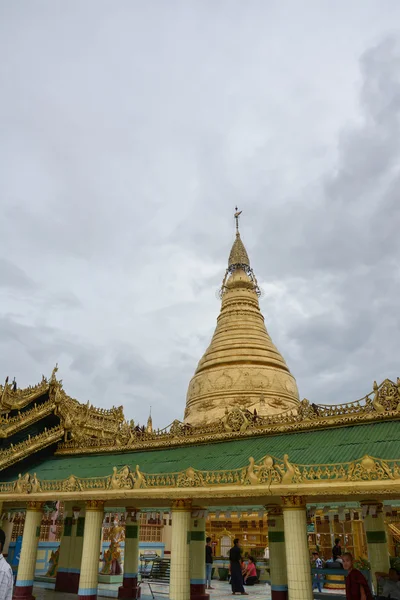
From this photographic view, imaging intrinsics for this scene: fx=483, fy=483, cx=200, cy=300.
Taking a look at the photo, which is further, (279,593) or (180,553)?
(279,593)

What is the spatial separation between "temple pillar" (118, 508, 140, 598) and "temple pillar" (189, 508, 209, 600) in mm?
2984

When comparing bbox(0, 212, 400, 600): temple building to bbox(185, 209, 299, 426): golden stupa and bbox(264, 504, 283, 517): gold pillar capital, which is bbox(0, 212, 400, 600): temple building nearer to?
bbox(264, 504, 283, 517): gold pillar capital

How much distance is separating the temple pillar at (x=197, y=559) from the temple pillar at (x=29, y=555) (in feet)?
19.0

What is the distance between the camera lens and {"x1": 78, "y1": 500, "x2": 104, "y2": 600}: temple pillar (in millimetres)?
15344

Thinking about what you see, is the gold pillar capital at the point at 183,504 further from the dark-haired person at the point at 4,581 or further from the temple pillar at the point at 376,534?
the dark-haired person at the point at 4,581

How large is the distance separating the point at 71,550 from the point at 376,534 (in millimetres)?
13251

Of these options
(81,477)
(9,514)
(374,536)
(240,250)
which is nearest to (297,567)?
(374,536)

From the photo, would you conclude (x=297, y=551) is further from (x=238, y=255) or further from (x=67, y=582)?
(x=238, y=255)

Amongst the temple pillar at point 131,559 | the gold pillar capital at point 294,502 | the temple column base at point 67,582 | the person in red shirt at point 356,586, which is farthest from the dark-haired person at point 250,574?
the person in red shirt at point 356,586

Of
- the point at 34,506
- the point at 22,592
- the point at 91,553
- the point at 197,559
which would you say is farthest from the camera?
the point at 197,559

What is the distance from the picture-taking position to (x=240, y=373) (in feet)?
125

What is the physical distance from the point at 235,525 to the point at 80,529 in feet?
44.7

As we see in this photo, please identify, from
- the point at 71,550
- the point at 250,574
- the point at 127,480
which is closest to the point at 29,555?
the point at 71,550

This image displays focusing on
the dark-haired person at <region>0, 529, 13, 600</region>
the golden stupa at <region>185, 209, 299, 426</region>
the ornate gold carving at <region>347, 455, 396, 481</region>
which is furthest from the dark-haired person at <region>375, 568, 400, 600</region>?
the golden stupa at <region>185, 209, 299, 426</region>
